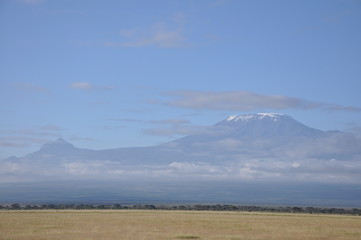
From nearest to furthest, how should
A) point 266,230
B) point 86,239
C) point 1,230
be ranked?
point 86,239, point 1,230, point 266,230

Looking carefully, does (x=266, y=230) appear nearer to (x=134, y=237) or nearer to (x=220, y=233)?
(x=220, y=233)

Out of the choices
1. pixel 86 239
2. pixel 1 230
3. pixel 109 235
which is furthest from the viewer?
pixel 1 230

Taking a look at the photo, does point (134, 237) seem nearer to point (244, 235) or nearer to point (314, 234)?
point (244, 235)

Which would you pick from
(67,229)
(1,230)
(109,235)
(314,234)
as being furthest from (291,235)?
(1,230)

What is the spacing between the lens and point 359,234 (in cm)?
4766

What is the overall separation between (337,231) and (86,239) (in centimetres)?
2432

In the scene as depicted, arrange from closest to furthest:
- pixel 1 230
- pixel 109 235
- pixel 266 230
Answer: pixel 109 235, pixel 1 230, pixel 266 230

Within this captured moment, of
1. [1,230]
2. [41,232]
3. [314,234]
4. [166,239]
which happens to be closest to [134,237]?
[166,239]

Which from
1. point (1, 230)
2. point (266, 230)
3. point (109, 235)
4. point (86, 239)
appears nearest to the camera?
point (86, 239)

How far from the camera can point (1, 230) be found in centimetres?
4591

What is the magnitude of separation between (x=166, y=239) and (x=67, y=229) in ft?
A: 38.5

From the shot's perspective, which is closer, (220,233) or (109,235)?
(109,235)

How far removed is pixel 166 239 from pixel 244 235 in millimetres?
7487

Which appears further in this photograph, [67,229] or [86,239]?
[67,229]
